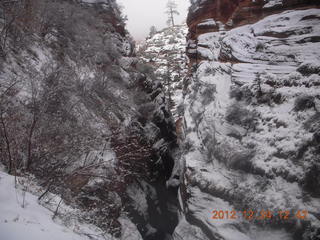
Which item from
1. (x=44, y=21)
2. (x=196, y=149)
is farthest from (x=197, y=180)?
(x=44, y=21)

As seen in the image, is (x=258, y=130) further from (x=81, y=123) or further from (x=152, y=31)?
(x=152, y=31)

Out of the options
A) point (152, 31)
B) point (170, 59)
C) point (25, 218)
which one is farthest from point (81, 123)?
point (152, 31)

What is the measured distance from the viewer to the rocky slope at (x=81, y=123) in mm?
4277

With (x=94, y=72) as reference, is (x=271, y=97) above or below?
below

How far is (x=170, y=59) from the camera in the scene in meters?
24.1

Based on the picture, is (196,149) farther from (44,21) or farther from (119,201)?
(44,21)

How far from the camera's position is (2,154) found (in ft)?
12.4

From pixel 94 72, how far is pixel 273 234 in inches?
358

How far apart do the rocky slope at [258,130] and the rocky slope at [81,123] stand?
94.8 inches
